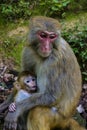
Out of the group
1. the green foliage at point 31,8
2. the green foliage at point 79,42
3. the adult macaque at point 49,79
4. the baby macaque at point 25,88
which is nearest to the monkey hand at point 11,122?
the adult macaque at point 49,79

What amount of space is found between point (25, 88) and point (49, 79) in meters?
0.48

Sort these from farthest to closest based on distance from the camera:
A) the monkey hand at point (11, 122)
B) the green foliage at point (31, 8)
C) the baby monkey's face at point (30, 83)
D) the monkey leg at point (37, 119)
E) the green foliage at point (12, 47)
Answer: the green foliage at point (31, 8) → the green foliage at point (12, 47) → the baby monkey's face at point (30, 83) → the monkey hand at point (11, 122) → the monkey leg at point (37, 119)

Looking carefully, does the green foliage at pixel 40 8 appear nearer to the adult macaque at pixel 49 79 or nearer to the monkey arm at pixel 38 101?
the adult macaque at pixel 49 79

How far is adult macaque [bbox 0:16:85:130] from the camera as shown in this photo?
6703 millimetres

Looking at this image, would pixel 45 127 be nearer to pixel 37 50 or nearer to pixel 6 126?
pixel 6 126

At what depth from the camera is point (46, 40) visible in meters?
6.62

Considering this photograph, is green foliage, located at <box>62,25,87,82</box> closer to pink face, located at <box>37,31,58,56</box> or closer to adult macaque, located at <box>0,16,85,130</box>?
adult macaque, located at <box>0,16,85,130</box>

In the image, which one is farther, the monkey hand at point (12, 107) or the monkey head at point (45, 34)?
the monkey hand at point (12, 107)

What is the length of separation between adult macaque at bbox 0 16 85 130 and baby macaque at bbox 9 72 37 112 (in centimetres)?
10

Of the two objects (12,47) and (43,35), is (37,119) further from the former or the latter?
(12,47)

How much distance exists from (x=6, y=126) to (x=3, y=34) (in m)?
3.20

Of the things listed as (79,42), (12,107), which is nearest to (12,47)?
(79,42)

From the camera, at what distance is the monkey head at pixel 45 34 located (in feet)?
21.8

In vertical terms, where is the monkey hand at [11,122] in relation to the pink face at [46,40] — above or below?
below
